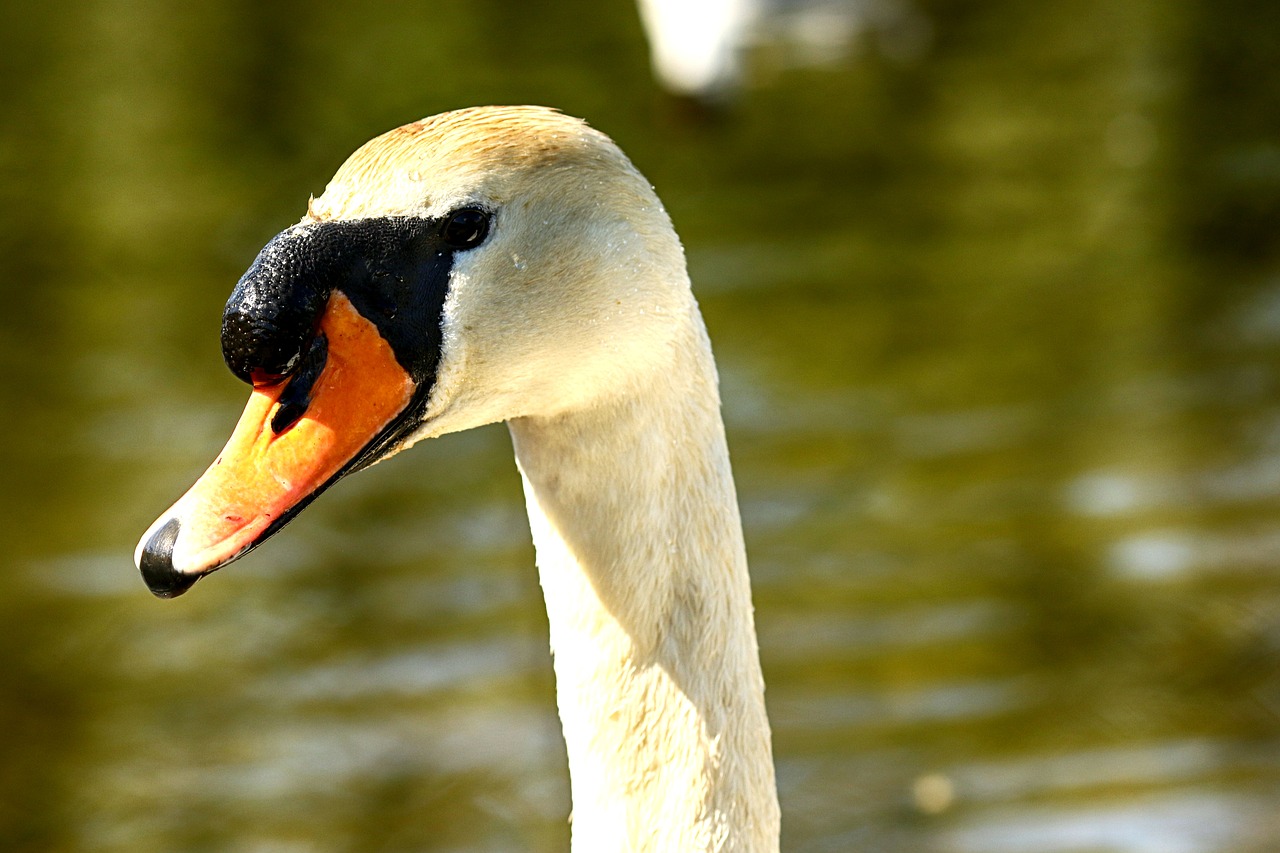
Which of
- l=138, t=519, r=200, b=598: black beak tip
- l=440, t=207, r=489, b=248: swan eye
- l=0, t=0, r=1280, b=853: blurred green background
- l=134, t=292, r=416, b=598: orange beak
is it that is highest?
l=0, t=0, r=1280, b=853: blurred green background

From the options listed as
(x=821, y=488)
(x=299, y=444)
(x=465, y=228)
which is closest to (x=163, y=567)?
(x=299, y=444)

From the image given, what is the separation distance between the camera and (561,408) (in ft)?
8.70

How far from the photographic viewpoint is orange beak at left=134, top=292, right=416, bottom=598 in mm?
2447

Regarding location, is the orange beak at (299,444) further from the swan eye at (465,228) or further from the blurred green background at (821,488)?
the blurred green background at (821,488)

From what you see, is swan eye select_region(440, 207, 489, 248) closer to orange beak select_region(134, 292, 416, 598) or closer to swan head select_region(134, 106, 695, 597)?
swan head select_region(134, 106, 695, 597)

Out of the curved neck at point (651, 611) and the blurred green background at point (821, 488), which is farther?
the blurred green background at point (821, 488)

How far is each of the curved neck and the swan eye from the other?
0.94 ft

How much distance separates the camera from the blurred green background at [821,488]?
5609mm

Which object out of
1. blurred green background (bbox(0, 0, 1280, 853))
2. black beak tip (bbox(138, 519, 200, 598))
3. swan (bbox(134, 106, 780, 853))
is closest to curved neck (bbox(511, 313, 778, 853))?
swan (bbox(134, 106, 780, 853))

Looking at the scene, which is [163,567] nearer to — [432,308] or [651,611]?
[432,308]

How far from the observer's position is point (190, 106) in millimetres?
13562

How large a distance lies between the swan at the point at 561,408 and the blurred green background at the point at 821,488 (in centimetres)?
260

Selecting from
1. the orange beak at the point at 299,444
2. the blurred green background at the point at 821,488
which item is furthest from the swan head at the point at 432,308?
the blurred green background at the point at 821,488

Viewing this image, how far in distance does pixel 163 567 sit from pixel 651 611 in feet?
2.42
